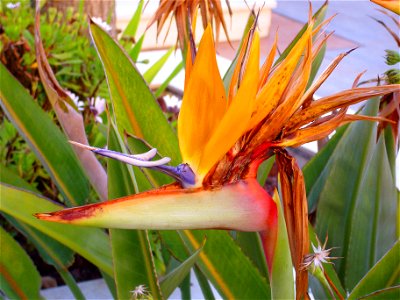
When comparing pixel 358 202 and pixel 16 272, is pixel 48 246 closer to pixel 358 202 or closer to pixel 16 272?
pixel 16 272

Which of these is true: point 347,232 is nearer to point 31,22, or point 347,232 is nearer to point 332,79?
point 31,22

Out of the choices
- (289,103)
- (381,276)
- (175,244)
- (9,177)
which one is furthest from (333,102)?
(9,177)

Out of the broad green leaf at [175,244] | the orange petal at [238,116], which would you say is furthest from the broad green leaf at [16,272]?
the orange petal at [238,116]

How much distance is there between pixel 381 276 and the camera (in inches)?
26.7

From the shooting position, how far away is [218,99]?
0.46m

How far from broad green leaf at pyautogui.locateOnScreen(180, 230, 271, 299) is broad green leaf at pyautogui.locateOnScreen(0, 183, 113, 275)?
0.49 ft

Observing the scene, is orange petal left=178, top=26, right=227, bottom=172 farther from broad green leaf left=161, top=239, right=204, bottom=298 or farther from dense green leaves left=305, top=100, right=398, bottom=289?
dense green leaves left=305, top=100, right=398, bottom=289

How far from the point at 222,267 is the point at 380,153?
0.81 ft

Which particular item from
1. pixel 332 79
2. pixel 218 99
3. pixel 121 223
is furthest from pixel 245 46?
pixel 332 79

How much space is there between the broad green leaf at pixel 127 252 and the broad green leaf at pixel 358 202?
303mm

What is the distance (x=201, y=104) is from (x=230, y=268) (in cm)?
29

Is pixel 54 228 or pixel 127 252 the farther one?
pixel 54 228

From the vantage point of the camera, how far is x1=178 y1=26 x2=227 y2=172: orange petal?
44cm

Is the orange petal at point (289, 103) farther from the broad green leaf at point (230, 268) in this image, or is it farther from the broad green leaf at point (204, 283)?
the broad green leaf at point (204, 283)
